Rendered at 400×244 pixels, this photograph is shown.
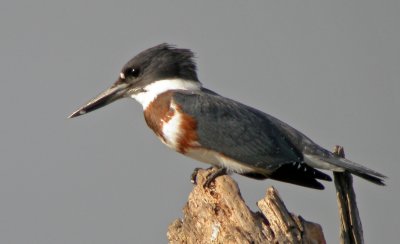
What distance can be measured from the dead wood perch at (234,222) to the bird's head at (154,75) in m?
1.31

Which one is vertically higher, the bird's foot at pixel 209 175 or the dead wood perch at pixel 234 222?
the bird's foot at pixel 209 175

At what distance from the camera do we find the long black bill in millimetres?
5598

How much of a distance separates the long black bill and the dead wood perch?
1442 millimetres

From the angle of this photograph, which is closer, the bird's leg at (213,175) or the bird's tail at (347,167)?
the bird's leg at (213,175)

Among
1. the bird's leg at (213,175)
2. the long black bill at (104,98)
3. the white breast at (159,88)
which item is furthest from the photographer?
the long black bill at (104,98)

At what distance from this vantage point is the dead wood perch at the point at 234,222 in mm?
3916

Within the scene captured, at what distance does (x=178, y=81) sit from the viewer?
5.57m

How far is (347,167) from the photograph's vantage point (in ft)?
15.8

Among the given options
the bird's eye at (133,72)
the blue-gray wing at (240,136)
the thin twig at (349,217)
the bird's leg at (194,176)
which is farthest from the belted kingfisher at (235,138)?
the thin twig at (349,217)

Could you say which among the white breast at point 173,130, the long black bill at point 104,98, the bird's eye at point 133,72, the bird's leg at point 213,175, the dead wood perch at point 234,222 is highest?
the bird's eye at point 133,72

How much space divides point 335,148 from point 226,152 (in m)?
0.65

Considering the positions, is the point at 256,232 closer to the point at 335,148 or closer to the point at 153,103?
the point at 335,148

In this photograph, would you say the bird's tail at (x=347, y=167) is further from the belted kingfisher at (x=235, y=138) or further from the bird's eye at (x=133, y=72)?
the bird's eye at (x=133, y=72)

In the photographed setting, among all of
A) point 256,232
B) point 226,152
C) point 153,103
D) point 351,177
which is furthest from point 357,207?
point 153,103
